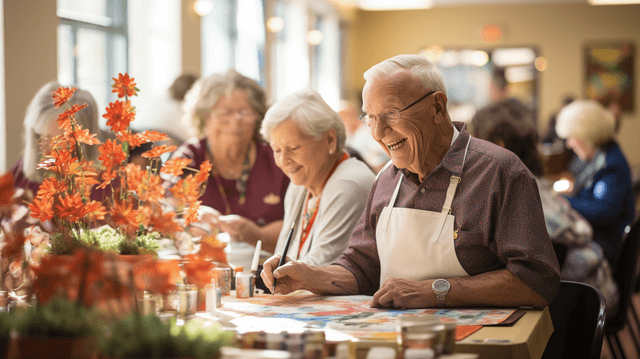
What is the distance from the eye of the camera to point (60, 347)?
1068 millimetres

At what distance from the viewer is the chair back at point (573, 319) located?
1.92m

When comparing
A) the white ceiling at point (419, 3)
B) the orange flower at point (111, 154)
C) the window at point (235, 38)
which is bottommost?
the orange flower at point (111, 154)

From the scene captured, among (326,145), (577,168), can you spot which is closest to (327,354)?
(326,145)

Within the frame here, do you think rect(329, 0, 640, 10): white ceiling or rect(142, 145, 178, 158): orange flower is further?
rect(329, 0, 640, 10): white ceiling

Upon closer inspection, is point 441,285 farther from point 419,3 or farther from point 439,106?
point 419,3

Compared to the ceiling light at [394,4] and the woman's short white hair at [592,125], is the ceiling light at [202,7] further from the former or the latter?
the ceiling light at [394,4]

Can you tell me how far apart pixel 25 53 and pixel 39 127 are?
7.79ft

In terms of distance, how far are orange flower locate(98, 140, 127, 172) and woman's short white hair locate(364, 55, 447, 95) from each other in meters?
0.80

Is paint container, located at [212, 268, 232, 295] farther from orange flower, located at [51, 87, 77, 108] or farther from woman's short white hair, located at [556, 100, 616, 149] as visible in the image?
woman's short white hair, located at [556, 100, 616, 149]

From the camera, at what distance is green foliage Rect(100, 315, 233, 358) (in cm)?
97

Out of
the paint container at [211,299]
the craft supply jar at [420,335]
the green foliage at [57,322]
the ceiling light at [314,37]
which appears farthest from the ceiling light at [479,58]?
the green foliage at [57,322]

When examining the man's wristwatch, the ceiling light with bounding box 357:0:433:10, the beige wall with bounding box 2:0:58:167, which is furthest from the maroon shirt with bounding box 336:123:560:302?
the ceiling light with bounding box 357:0:433:10

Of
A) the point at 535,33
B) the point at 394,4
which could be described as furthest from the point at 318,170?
the point at 535,33

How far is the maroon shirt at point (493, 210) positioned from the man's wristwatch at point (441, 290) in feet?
0.35
